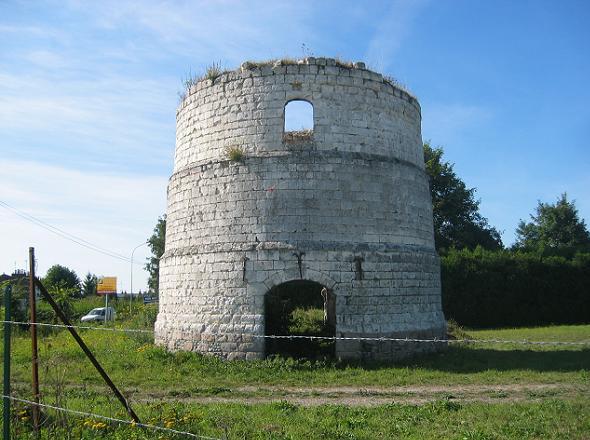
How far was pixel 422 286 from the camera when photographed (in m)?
13.0

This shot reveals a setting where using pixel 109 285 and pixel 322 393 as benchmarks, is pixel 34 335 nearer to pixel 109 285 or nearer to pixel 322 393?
pixel 322 393

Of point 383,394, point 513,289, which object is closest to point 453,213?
point 513,289

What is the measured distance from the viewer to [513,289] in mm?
25594

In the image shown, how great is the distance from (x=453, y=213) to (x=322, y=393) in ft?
88.8

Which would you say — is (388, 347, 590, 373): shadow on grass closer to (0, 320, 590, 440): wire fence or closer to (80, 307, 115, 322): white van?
(0, 320, 590, 440): wire fence

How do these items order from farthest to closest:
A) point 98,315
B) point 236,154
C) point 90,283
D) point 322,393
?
point 90,283, point 98,315, point 236,154, point 322,393

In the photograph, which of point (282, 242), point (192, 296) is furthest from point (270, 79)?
point (192, 296)

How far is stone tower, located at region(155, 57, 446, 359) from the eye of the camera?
11.8 meters

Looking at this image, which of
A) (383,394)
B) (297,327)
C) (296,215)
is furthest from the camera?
(297,327)

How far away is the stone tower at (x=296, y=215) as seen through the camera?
1180 centimetres

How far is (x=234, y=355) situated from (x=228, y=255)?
2.27 metres

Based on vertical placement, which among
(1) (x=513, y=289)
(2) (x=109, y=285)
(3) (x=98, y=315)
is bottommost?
(3) (x=98, y=315)

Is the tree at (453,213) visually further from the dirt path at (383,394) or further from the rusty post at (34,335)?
the rusty post at (34,335)

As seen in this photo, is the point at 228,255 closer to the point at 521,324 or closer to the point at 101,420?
the point at 101,420
